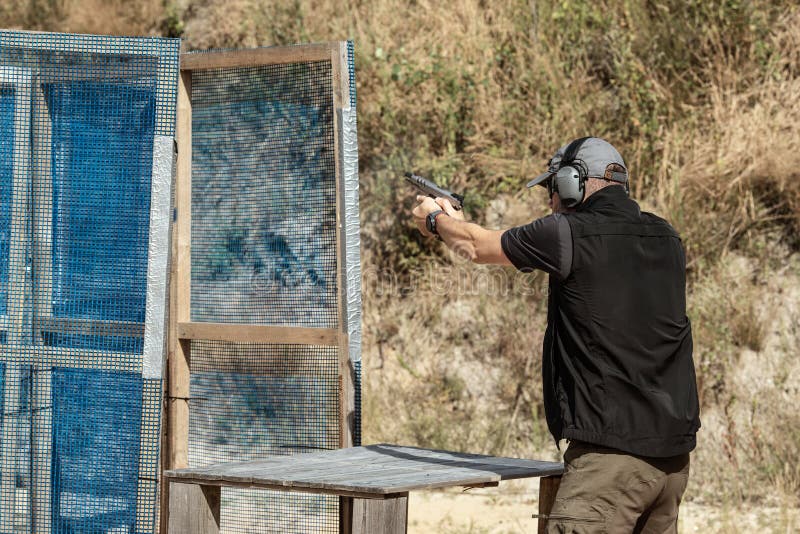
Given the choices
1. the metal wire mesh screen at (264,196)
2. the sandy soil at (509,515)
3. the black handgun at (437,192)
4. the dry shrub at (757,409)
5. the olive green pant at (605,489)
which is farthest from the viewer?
the dry shrub at (757,409)

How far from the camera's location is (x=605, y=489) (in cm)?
A: 334

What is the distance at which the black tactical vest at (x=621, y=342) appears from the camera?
11.0ft

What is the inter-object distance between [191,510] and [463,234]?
142 cm

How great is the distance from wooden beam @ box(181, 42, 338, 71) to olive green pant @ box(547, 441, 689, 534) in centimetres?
231

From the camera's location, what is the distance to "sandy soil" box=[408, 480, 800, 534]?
19.8ft

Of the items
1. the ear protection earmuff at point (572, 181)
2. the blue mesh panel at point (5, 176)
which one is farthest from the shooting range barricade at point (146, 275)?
the ear protection earmuff at point (572, 181)

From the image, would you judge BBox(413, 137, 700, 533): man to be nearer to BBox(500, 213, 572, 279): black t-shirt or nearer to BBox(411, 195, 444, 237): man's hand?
BBox(500, 213, 572, 279): black t-shirt

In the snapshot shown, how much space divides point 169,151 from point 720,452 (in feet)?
14.5

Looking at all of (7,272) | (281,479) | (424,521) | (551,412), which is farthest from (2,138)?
(424,521)

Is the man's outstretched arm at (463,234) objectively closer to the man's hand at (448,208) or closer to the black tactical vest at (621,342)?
the man's hand at (448,208)

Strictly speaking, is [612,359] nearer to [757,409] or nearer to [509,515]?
[509,515]

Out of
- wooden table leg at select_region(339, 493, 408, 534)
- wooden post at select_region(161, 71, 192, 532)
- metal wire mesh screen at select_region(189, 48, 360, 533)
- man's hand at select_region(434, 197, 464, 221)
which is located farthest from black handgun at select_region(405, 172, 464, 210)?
wooden post at select_region(161, 71, 192, 532)

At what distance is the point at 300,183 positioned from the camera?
5.02 m

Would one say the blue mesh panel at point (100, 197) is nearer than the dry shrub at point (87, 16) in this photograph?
Yes
